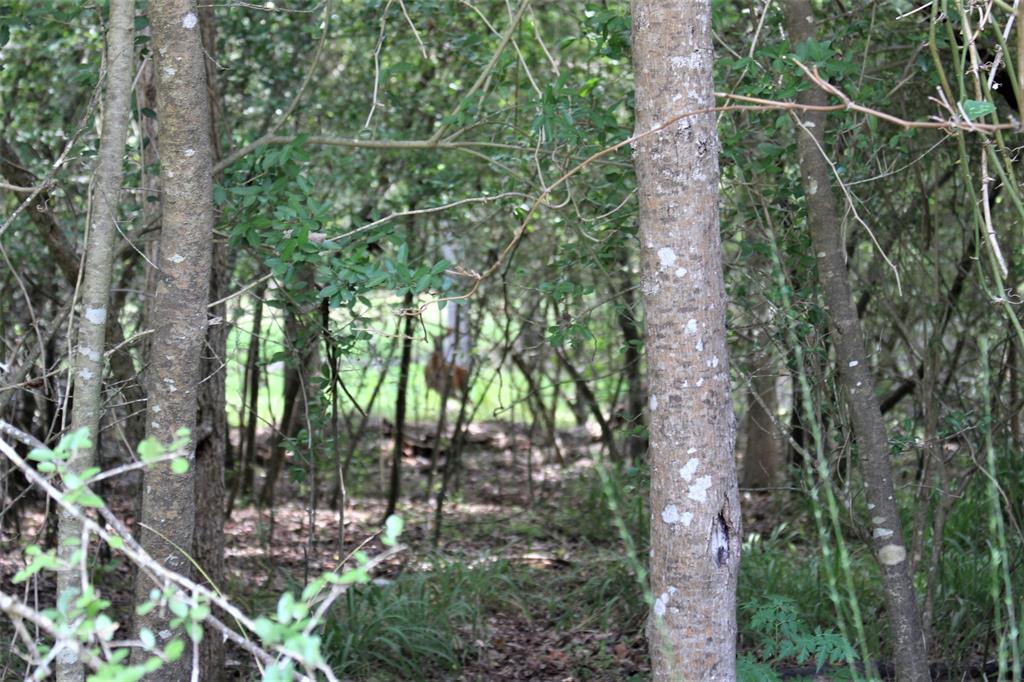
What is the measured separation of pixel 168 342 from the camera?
312cm

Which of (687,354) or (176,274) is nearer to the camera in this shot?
(687,354)

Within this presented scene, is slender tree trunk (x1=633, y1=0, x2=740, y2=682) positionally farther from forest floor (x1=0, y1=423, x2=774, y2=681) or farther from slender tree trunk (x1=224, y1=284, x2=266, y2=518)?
slender tree trunk (x1=224, y1=284, x2=266, y2=518)

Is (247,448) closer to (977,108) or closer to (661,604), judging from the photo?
(661,604)

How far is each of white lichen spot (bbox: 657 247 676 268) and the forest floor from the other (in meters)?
1.63

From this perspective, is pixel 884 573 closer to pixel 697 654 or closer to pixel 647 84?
pixel 697 654

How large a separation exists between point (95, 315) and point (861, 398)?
252 cm

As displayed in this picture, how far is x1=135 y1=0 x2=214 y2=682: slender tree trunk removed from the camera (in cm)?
309

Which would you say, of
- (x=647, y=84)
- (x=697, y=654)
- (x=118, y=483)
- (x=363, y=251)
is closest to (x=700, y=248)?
(x=647, y=84)

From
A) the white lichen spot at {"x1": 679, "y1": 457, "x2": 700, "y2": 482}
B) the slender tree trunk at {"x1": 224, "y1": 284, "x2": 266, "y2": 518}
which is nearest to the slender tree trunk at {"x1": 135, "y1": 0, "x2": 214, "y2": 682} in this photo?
the white lichen spot at {"x1": 679, "y1": 457, "x2": 700, "y2": 482}

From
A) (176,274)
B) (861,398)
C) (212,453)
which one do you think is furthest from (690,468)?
(212,453)

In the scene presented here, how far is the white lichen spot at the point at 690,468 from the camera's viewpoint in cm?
251

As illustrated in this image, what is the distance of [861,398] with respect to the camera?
3699 millimetres

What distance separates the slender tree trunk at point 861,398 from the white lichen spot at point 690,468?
1419 millimetres

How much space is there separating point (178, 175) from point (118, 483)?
4687 millimetres
